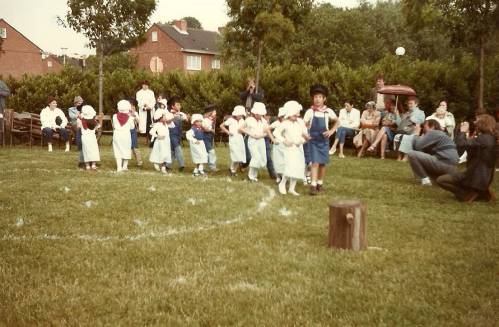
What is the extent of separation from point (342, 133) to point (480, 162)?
28.2ft

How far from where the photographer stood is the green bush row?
21.1 meters

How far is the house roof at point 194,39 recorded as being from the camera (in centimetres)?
6438

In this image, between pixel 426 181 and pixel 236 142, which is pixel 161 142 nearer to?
pixel 236 142

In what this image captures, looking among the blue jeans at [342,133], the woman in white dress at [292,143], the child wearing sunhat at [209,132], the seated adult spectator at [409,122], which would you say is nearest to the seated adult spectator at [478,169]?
the woman in white dress at [292,143]

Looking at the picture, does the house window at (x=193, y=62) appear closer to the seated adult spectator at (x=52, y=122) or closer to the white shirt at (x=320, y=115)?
the seated adult spectator at (x=52, y=122)

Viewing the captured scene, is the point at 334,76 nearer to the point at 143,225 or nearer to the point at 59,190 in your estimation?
the point at 59,190

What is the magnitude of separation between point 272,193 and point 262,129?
7.73 ft

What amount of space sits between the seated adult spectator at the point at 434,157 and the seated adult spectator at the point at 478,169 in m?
1.37

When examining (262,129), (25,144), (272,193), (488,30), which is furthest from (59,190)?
(488,30)

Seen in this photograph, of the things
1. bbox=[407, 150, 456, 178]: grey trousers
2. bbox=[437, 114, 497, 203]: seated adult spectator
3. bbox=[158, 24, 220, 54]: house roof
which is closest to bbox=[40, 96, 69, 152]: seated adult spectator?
bbox=[407, 150, 456, 178]: grey trousers

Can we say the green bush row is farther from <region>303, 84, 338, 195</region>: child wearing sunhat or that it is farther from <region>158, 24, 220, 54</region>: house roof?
<region>158, 24, 220, 54</region>: house roof

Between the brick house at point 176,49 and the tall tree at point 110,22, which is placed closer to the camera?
the tall tree at point 110,22

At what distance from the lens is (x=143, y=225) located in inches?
300

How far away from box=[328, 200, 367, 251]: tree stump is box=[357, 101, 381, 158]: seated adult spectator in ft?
37.7
